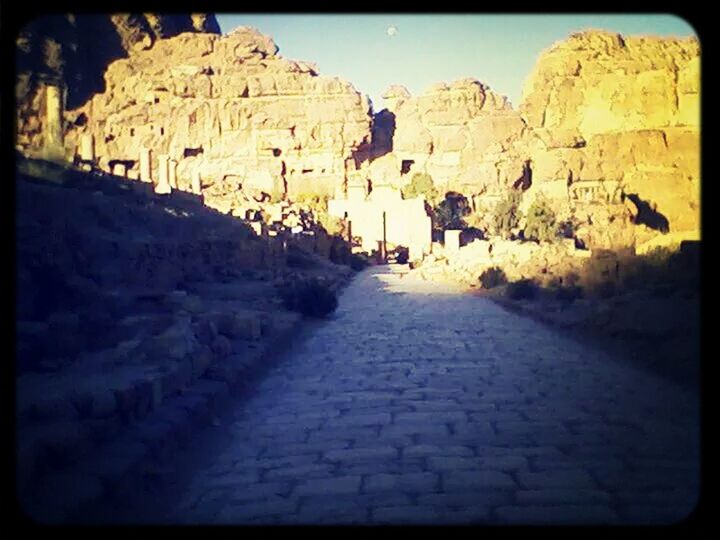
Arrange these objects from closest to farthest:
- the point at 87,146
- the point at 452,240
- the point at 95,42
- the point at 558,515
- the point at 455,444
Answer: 1. the point at 558,515
2. the point at 455,444
3. the point at 452,240
4. the point at 87,146
5. the point at 95,42

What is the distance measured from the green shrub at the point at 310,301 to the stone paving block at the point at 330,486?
34.1ft

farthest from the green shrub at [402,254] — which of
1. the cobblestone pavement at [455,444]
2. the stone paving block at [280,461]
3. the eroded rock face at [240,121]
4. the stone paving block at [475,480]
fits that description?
the stone paving block at [475,480]

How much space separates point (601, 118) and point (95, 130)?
121 feet

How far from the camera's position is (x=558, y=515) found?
4367 mm

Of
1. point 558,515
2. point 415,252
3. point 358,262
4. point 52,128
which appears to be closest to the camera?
point 558,515

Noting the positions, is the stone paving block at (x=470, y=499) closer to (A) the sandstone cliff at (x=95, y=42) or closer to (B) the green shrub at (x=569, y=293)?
(B) the green shrub at (x=569, y=293)

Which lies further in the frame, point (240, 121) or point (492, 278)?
point (240, 121)

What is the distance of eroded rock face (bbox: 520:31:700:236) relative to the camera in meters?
44.2

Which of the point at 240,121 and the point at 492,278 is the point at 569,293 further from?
the point at 240,121

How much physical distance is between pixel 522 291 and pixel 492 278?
163 inches

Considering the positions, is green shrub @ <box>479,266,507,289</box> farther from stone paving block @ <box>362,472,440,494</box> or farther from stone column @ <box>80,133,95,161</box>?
stone column @ <box>80,133,95,161</box>

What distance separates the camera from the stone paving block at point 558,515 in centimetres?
423

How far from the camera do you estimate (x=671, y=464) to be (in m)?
5.27

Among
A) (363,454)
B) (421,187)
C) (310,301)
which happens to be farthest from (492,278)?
(421,187)
